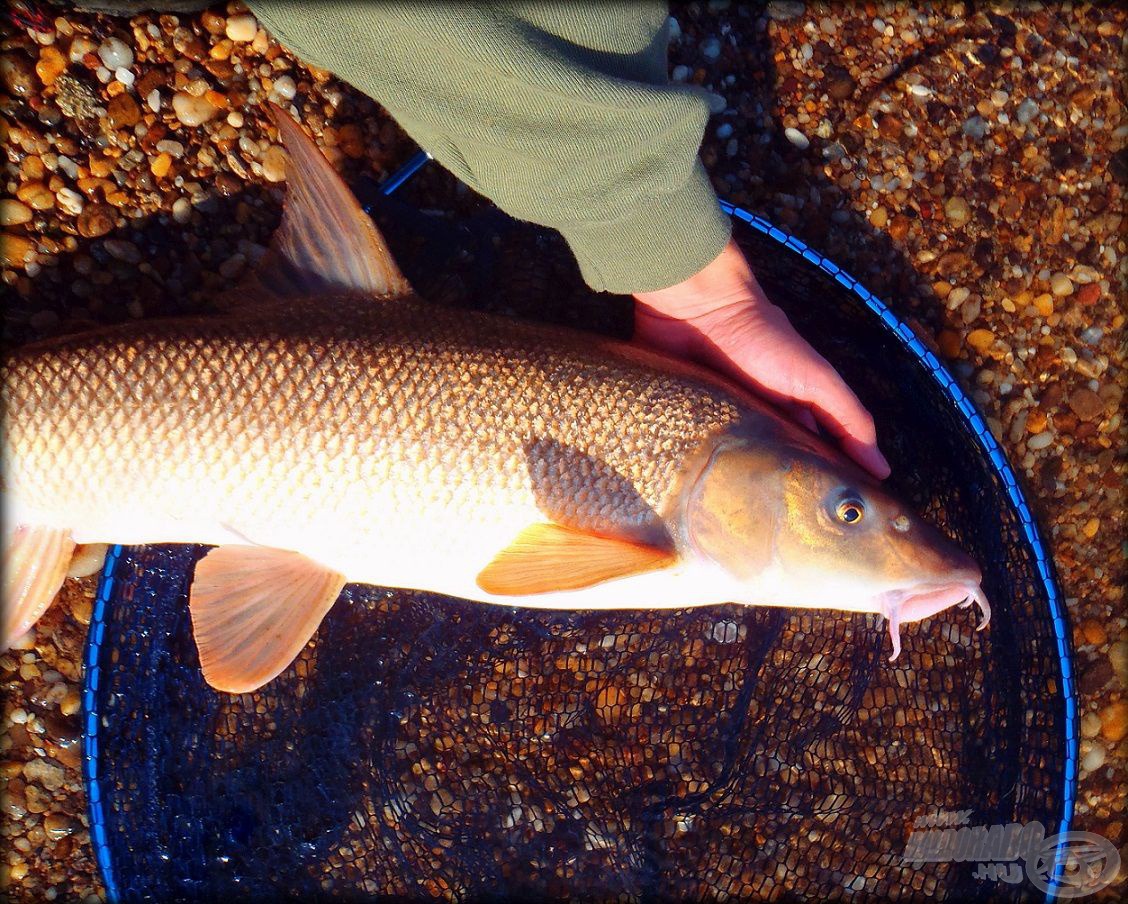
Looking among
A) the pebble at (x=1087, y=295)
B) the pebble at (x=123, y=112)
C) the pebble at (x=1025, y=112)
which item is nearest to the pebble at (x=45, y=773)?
the pebble at (x=123, y=112)

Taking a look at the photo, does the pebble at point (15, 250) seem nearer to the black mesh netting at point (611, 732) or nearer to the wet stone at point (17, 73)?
the wet stone at point (17, 73)

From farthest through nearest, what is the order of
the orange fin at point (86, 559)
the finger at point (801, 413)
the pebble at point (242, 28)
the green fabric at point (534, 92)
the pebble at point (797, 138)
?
the pebble at point (797, 138) < the pebble at point (242, 28) < the orange fin at point (86, 559) < the finger at point (801, 413) < the green fabric at point (534, 92)

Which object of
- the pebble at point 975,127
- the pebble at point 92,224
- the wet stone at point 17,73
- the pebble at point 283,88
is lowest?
the pebble at point 92,224

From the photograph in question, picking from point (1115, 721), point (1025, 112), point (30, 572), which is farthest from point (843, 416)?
point (30, 572)

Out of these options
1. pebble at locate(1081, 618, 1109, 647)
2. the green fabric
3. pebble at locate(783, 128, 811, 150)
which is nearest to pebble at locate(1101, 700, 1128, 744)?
pebble at locate(1081, 618, 1109, 647)

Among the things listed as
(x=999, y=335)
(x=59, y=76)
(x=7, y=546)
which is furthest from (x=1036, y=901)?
(x=59, y=76)

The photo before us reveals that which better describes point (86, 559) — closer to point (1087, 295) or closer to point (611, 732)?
point (611, 732)

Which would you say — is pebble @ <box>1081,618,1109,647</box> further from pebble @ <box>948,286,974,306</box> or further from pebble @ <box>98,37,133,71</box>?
pebble @ <box>98,37,133,71</box>
